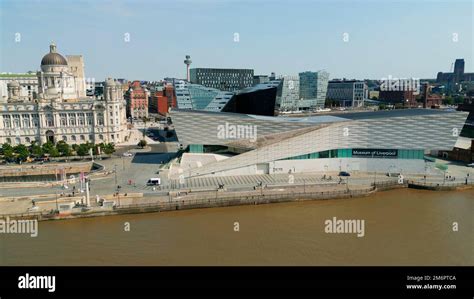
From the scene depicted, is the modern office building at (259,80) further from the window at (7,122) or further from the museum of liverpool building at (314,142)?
the window at (7,122)

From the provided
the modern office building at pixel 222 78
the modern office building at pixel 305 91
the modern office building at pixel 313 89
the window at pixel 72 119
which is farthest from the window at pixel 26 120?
the modern office building at pixel 313 89

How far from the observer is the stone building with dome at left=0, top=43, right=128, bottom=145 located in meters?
43.4

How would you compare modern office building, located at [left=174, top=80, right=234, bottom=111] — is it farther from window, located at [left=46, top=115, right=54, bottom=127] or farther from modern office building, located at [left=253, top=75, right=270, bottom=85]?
modern office building, located at [left=253, top=75, right=270, bottom=85]

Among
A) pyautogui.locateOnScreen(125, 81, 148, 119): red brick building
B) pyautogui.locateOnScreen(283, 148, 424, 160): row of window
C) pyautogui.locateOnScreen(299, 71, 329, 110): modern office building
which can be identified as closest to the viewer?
pyautogui.locateOnScreen(283, 148, 424, 160): row of window

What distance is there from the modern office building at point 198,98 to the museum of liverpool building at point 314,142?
789 centimetres

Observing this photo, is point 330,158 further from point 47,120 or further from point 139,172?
point 47,120

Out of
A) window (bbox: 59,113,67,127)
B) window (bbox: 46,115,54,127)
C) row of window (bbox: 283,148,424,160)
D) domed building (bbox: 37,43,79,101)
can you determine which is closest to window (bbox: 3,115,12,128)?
window (bbox: 46,115,54,127)

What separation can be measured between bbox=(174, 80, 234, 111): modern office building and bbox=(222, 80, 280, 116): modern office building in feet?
3.54

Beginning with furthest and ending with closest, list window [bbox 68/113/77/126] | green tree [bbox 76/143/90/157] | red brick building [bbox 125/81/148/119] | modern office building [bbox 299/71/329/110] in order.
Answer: modern office building [bbox 299/71/329/110] → red brick building [bbox 125/81/148/119] → window [bbox 68/113/77/126] → green tree [bbox 76/143/90/157]

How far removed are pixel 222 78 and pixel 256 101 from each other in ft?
41.0

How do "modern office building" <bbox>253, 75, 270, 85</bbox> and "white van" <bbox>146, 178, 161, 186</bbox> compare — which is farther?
"modern office building" <bbox>253, 75, 270, 85</bbox>

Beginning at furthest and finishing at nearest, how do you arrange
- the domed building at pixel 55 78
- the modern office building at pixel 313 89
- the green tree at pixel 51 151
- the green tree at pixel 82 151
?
the modern office building at pixel 313 89, the domed building at pixel 55 78, the green tree at pixel 82 151, the green tree at pixel 51 151

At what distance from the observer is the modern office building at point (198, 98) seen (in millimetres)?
38562
